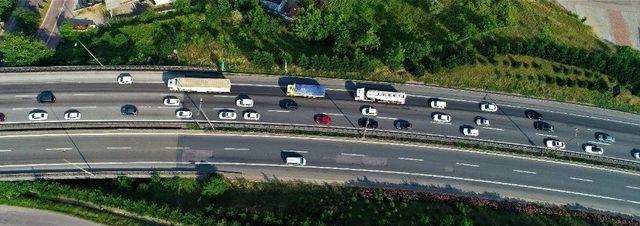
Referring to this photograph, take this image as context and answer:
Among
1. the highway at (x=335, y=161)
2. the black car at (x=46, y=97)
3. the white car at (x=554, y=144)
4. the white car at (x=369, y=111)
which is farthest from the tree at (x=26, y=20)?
the white car at (x=554, y=144)

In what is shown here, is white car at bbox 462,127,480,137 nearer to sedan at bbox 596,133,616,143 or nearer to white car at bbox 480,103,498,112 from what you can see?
white car at bbox 480,103,498,112

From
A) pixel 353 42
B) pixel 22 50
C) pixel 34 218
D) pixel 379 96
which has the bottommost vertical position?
pixel 34 218

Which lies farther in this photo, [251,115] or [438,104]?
[438,104]

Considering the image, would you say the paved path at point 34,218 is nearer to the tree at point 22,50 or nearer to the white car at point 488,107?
the tree at point 22,50

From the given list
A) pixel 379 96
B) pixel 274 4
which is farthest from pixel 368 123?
pixel 274 4

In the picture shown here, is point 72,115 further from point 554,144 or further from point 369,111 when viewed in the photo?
point 554,144

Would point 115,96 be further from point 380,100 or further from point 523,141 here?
point 523,141

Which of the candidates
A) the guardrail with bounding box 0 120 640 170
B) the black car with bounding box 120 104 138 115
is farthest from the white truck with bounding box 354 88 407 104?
the black car with bounding box 120 104 138 115

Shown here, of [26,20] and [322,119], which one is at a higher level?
[26,20]
